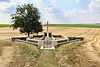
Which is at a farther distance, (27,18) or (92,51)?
(27,18)

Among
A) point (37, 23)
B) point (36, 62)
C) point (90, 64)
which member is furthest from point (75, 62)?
point (37, 23)

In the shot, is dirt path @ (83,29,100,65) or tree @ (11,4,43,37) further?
tree @ (11,4,43,37)

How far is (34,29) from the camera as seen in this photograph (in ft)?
220

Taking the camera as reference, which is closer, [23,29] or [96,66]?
[96,66]

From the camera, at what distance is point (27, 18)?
66312mm

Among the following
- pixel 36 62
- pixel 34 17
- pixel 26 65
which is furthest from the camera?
pixel 34 17

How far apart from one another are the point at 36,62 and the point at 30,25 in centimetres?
3405

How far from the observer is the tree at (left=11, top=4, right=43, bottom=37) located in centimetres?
6606

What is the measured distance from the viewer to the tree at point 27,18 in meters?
66.1

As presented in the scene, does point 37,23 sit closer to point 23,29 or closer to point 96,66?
point 23,29

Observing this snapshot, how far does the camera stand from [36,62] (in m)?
32.7

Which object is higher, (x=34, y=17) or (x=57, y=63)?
(x=34, y=17)

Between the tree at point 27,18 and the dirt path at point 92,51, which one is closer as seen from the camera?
the dirt path at point 92,51

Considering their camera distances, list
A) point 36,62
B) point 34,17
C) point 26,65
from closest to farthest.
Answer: point 26,65
point 36,62
point 34,17
